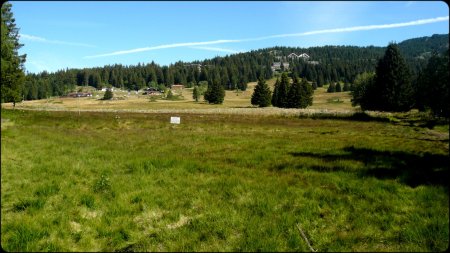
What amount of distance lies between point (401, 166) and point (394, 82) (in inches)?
2562

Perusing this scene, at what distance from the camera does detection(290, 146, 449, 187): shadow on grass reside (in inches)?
420

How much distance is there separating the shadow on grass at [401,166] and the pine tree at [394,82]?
199ft

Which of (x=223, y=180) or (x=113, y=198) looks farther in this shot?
(x=223, y=180)

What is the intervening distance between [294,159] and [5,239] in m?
11.2

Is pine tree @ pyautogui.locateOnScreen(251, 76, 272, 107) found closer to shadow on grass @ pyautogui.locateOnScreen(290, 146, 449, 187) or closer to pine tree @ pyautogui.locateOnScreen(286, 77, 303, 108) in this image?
pine tree @ pyautogui.locateOnScreen(286, 77, 303, 108)

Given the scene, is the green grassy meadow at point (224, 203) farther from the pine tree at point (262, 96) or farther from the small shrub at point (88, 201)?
the pine tree at point (262, 96)

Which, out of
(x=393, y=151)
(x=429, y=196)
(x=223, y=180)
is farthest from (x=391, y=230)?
(x=393, y=151)

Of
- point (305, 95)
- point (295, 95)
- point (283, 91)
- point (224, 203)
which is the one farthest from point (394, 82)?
point (224, 203)

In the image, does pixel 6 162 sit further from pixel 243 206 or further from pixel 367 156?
pixel 367 156

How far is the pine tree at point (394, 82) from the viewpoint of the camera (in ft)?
231

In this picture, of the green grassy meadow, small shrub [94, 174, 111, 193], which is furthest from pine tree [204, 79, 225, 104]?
small shrub [94, 174, 111, 193]

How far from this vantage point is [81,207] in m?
9.38

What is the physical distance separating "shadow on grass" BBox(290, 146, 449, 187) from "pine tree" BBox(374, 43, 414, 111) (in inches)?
2391

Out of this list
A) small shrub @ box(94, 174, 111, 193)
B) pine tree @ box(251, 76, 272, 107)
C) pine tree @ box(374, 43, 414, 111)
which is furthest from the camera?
pine tree @ box(251, 76, 272, 107)
